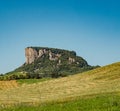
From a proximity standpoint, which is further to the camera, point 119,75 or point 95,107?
point 119,75

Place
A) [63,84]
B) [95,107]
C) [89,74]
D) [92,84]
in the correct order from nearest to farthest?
1. [95,107]
2. [92,84]
3. [63,84]
4. [89,74]

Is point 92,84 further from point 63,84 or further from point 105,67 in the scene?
point 105,67

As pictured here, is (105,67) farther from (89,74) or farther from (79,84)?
(79,84)

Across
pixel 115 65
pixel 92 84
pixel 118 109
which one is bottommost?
pixel 118 109

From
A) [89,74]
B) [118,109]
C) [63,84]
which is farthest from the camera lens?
[89,74]

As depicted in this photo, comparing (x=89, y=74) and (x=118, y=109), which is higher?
(x=89, y=74)

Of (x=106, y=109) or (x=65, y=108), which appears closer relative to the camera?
(x=106, y=109)

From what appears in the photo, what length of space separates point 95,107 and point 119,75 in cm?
3514

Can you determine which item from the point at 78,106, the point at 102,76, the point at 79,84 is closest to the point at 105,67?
the point at 102,76

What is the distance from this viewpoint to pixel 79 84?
56875 millimetres

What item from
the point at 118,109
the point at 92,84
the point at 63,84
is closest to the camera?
the point at 118,109

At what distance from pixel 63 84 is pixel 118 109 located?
38709 mm

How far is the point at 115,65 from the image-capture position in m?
66.7

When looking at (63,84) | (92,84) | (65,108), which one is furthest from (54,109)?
(63,84)
